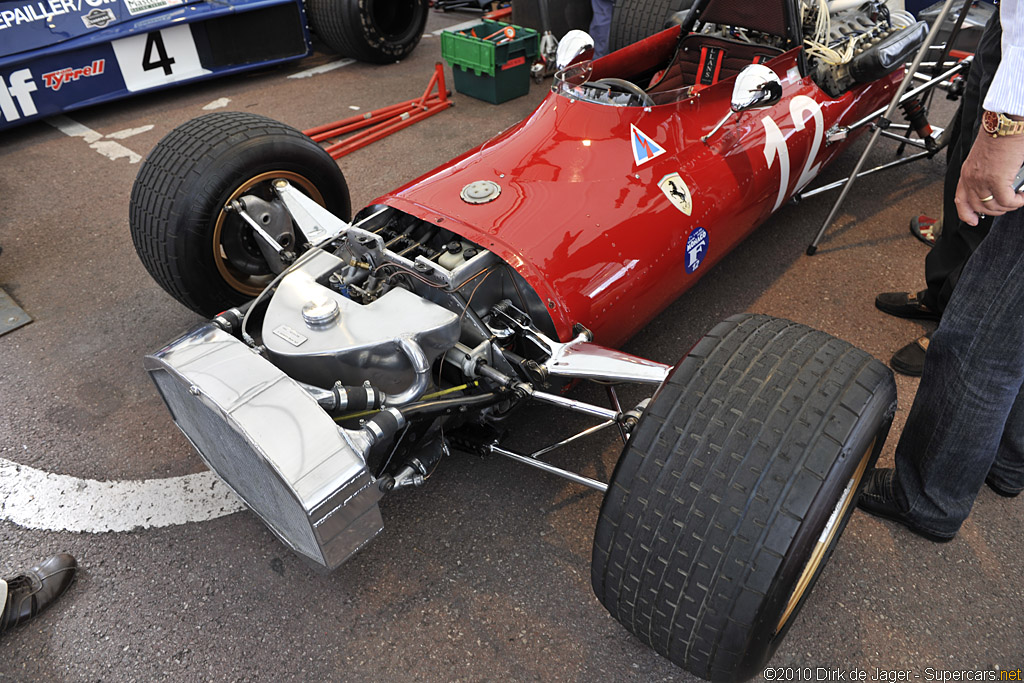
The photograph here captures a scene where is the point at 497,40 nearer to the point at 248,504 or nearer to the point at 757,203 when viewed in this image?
the point at 757,203

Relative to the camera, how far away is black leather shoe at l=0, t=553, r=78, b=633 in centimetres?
190

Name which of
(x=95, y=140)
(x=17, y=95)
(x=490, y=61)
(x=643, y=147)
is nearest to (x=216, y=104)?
(x=95, y=140)

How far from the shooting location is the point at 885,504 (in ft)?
6.89

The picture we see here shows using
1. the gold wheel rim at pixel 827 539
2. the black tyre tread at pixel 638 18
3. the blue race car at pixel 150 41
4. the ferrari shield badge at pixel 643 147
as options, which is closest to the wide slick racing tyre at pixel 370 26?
the blue race car at pixel 150 41

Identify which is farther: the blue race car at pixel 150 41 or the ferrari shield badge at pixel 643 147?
the blue race car at pixel 150 41

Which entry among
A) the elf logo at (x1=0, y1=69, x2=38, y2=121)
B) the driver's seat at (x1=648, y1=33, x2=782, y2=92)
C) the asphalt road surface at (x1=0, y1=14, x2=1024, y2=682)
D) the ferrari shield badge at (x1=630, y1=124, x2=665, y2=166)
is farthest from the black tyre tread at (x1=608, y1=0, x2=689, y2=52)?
the elf logo at (x1=0, y1=69, x2=38, y2=121)

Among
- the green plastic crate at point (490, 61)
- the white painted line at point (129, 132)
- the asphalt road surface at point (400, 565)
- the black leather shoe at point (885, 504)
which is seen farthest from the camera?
the green plastic crate at point (490, 61)

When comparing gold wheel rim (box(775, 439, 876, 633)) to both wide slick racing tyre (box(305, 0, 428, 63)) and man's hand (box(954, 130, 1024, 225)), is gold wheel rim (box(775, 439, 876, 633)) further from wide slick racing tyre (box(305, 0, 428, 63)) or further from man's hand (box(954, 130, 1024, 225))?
wide slick racing tyre (box(305, 0, 428, 63))

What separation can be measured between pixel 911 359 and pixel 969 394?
102cm

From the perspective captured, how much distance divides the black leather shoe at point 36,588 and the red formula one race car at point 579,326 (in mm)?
610

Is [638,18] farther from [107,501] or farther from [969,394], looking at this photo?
[107,501]

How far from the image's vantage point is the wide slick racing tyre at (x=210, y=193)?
240cm

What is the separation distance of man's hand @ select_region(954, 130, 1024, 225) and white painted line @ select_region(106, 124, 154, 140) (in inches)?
198

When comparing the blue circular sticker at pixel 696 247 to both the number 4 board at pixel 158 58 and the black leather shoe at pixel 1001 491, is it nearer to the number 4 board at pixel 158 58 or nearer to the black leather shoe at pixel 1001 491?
the black leather shoe at pixel 1001 491
